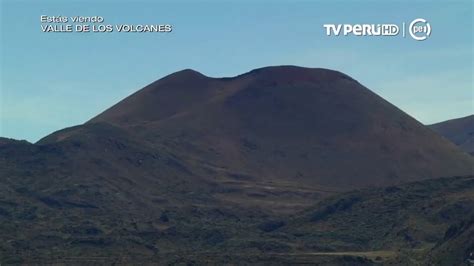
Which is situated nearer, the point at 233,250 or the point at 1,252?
the point at 1,252

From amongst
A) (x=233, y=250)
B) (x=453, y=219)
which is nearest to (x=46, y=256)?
(x=233, y=250)

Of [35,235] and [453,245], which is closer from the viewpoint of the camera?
[453,245]

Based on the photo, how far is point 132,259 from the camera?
174000 millimetres

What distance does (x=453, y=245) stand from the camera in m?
161

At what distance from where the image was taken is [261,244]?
19888 centimetres

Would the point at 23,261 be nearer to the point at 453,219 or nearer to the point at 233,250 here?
the point at 233,250

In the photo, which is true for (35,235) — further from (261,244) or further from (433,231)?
(433,231)

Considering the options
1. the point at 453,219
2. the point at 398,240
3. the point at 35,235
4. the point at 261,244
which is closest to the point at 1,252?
the point at 35,235

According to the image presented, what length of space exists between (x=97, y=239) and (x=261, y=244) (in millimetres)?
34183

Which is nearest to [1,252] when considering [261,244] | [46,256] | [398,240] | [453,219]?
[46,256]

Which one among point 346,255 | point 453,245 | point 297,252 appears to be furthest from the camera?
point 297,252

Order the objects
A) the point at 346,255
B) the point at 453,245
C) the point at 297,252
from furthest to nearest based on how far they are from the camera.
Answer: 1. the point at 297,252
2. the point at 346,255
3. the point at 453,245

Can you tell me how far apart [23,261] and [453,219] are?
8879 centimetres

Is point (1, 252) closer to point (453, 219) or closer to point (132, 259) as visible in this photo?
point (132, 259)
